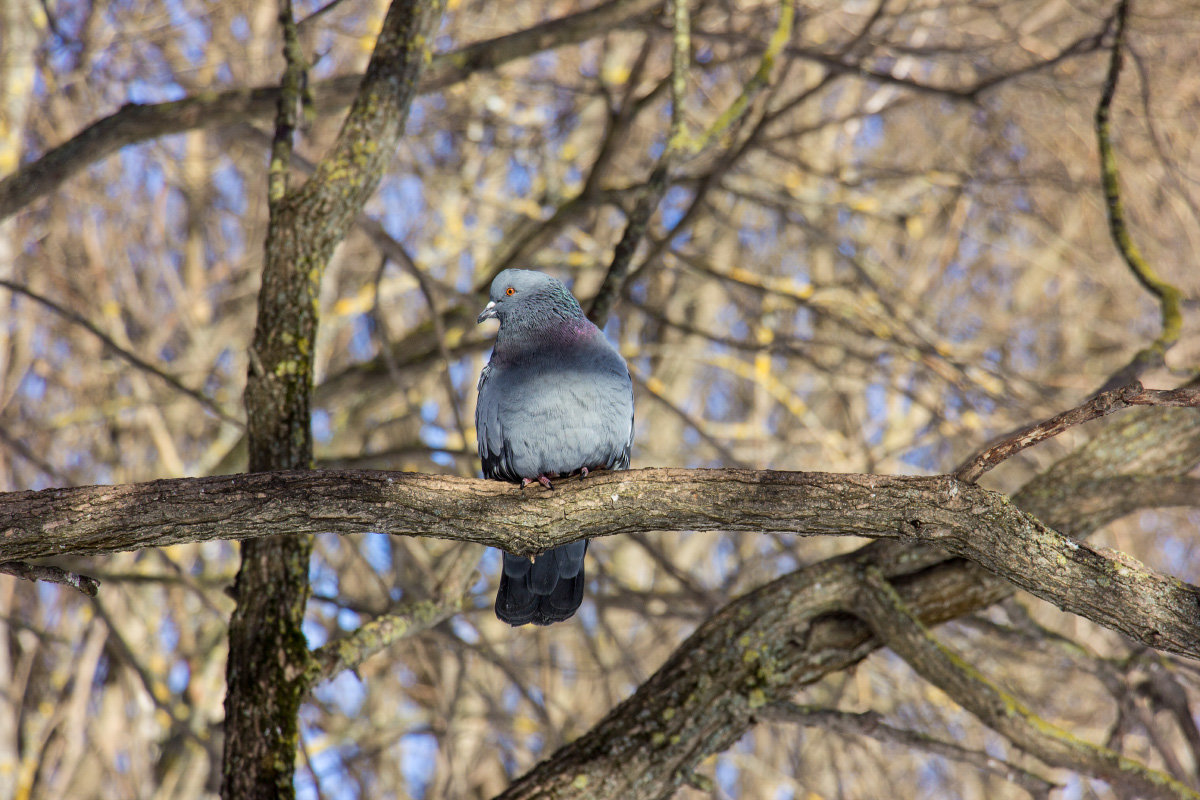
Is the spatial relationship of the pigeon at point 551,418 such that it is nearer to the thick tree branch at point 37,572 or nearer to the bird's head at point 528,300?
the bird's head at point 528,300

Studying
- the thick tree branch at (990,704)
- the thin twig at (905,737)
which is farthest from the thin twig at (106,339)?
the thick tree branch at (990,704)

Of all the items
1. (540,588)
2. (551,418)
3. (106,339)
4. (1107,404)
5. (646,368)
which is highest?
(646,368)

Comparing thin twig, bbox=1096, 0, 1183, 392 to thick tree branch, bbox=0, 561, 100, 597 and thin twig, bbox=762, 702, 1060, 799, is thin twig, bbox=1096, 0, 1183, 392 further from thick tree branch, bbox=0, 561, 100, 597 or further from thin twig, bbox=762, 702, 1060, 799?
thick tree branch, bbox=0, 561, 100, 597

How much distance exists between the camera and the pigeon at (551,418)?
3.21 metres

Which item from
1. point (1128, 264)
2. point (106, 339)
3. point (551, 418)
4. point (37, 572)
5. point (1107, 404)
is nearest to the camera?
point (1107, 404)

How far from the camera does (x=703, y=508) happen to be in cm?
254

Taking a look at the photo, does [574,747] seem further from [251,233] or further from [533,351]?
[251,233]

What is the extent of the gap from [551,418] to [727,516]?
0.86m

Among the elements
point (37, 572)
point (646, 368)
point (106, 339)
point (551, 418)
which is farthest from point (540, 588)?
point (646, 368)

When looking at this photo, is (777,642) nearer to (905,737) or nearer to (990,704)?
(905,737)

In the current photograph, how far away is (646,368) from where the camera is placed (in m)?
9.52

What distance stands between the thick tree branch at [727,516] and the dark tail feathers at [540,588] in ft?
2.34

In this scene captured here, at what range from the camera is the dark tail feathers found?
10.7 feet

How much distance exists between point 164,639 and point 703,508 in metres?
6.80
